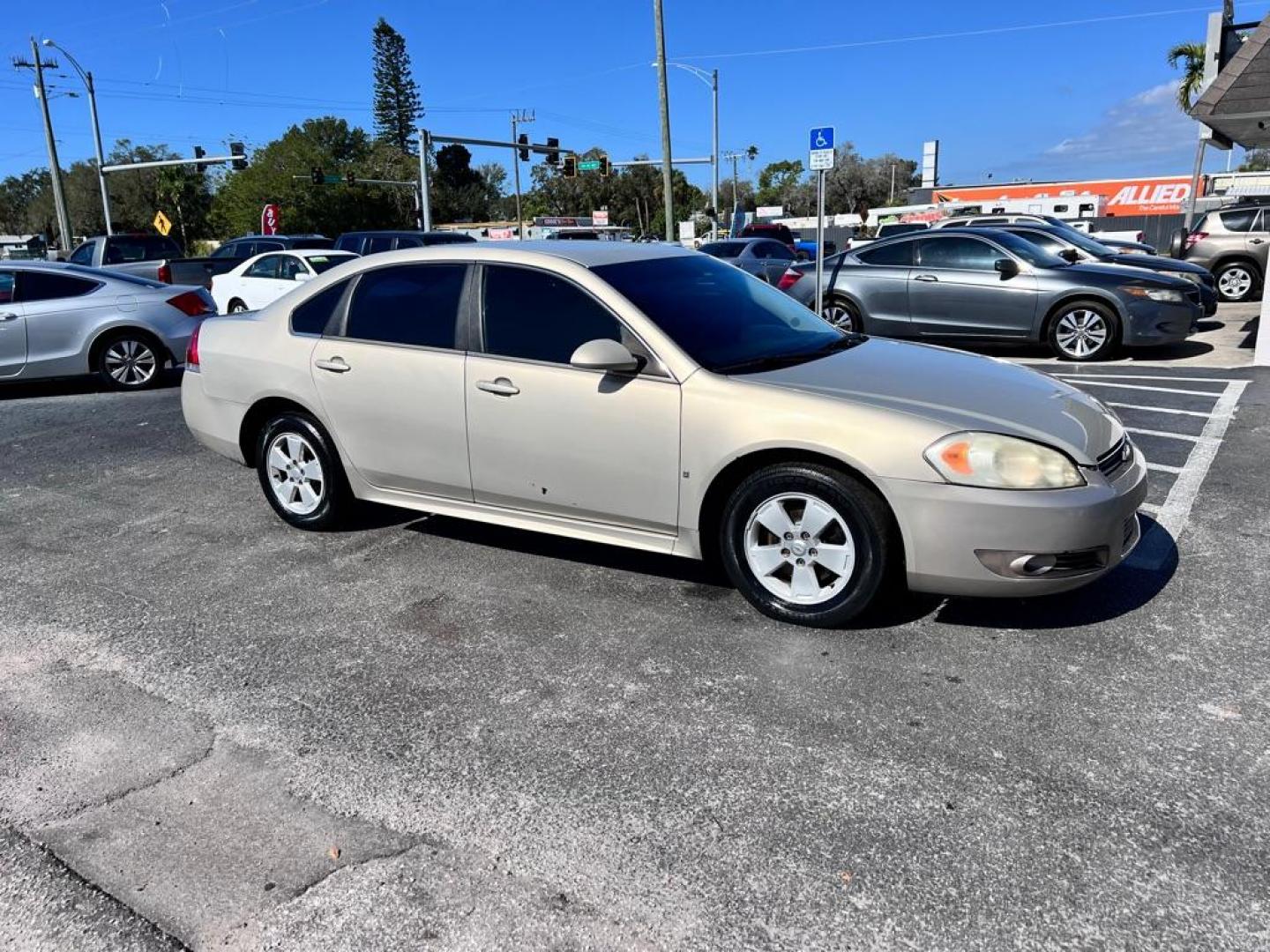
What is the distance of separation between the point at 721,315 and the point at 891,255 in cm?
772

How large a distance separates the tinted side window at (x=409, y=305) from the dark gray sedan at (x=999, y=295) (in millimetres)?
7566

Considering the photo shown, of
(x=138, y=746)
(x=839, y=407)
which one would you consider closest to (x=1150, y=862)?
(x=839, y=407)

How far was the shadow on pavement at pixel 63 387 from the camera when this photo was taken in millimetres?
10508

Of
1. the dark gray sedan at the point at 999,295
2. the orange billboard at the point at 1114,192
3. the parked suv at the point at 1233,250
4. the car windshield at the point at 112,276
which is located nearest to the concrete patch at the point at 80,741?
the car windshield at the point at 112,276

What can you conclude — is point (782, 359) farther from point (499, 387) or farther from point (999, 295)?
point (999, 295)

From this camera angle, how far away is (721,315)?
4477 mm

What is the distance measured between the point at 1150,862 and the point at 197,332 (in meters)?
5.41

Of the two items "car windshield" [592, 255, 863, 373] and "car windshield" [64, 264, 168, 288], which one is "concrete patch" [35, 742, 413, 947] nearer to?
"car windshield" [592, 255, 863, 373]

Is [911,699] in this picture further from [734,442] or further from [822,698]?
[734,442]

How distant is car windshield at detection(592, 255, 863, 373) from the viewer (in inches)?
164

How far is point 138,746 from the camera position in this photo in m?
3.18

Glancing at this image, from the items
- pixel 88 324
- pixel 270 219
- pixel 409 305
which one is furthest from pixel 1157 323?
pixel 270 219

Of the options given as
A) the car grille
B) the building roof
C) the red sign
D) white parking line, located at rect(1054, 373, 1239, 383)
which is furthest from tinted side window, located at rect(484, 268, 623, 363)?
the red sign

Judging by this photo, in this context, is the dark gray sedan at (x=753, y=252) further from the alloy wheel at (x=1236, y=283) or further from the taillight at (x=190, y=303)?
the taillight at (x=190, y=303)
